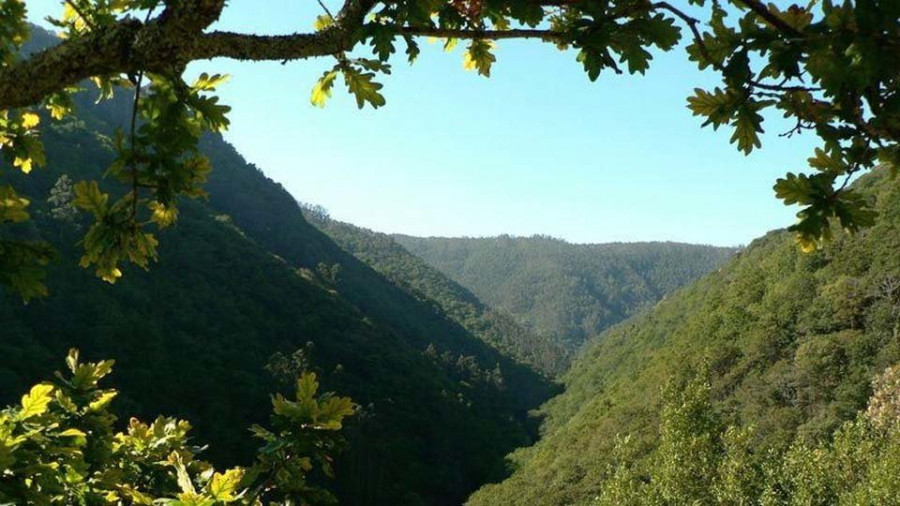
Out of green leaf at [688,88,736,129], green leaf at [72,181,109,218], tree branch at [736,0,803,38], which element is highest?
tree branch at [736,0,803,38]

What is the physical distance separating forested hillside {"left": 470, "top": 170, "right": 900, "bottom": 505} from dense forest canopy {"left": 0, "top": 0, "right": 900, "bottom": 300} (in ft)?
100

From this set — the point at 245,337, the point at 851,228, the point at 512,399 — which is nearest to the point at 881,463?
the point at 851,228

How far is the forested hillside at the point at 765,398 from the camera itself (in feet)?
122

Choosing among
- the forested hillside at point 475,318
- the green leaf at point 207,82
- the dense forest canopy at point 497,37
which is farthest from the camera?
the forested hillside at point 475,318

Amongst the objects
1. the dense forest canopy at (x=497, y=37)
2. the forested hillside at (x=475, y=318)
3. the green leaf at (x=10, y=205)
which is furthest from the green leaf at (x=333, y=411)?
the forested hillside at (x=475, y=318)

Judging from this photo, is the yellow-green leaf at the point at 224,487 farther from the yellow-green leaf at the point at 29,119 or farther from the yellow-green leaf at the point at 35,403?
the yellow-green leaf at the point at 29,119

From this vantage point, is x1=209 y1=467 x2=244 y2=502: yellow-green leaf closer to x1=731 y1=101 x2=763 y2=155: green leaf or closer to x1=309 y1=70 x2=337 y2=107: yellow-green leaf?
x1=309 y1=70 x2=337 y2=107: yellow-green leaf

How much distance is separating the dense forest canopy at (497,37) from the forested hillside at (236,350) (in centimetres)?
5654

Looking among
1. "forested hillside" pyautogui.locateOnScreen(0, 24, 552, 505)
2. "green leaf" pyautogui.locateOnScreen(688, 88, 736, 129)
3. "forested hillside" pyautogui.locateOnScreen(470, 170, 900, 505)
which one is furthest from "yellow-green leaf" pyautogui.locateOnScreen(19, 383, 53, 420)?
"forested hillside" pyautogui.locateOnScreen(0, 24, 552, 505)

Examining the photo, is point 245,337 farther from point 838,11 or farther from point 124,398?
point 838,11

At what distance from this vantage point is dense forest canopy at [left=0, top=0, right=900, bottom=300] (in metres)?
1.79

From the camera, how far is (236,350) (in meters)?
73.2

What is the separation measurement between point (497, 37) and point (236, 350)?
76237 mm

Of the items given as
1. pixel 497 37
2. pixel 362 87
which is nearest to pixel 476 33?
pixel 497 37
